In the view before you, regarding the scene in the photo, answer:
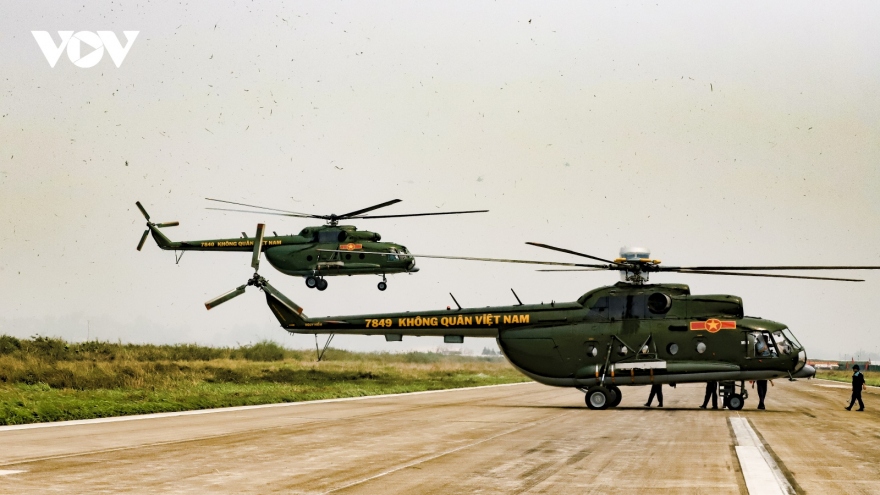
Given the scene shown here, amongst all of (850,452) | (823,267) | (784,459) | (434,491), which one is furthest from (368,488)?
(823,267)

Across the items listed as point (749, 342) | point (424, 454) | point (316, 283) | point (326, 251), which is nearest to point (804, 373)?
point (749, 342)

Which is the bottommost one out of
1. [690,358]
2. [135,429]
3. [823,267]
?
[135,429]

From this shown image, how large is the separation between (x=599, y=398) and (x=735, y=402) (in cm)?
551

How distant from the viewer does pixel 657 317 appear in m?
30.1

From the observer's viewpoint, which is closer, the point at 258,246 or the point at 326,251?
the point at 258,246

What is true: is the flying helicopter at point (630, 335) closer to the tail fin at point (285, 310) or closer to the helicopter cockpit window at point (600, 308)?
the helicopter cockpit window at point (600, 308)

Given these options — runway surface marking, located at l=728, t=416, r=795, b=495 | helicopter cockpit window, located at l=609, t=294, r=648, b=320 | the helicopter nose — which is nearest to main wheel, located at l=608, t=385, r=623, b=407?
helicopter cockpit window, located at l=609, t=294, r=648, b=320

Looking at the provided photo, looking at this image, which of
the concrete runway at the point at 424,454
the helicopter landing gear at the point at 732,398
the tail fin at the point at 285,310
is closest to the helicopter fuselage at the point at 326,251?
the tail fin at the point at 285,310

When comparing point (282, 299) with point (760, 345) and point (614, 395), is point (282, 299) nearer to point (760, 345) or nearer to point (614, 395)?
point (614, 395)

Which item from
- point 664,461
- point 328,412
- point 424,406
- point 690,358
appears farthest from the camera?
point 424,406

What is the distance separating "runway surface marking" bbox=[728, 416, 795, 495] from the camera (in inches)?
482

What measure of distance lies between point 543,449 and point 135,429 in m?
9.31

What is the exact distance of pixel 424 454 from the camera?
53.2ft

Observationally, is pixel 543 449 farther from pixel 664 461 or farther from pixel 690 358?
pixel 690 358
